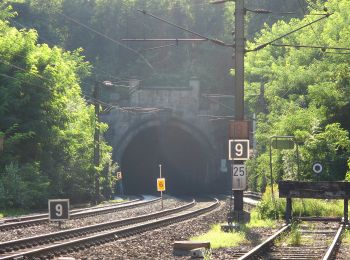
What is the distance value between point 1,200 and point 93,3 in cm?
5651

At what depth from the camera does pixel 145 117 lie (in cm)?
7119

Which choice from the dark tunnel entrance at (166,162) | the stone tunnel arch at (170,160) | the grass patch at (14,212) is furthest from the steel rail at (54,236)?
the dark tunnel entrance at (166,162)

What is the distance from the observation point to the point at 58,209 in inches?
898

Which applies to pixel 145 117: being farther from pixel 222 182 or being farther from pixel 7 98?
pixel 7 98

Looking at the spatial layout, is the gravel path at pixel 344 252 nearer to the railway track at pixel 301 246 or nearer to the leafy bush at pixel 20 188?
the railway track at pixel 301 246

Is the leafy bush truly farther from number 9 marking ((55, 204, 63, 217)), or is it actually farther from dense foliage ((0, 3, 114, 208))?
number 9 marking ((55, 204, 63, 217))

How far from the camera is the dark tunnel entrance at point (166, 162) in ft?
249

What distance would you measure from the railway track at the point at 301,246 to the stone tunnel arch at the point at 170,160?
51.7 meters

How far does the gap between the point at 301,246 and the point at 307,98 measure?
101 feet

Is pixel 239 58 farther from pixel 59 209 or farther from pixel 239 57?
pixel 59 209

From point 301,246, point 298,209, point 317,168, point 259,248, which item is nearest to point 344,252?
point 301,246

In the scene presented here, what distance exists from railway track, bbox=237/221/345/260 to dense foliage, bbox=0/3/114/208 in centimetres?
2051

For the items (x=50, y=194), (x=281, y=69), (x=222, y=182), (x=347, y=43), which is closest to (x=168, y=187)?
(x=222, y=182)

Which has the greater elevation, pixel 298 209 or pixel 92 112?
pixel 92 112
